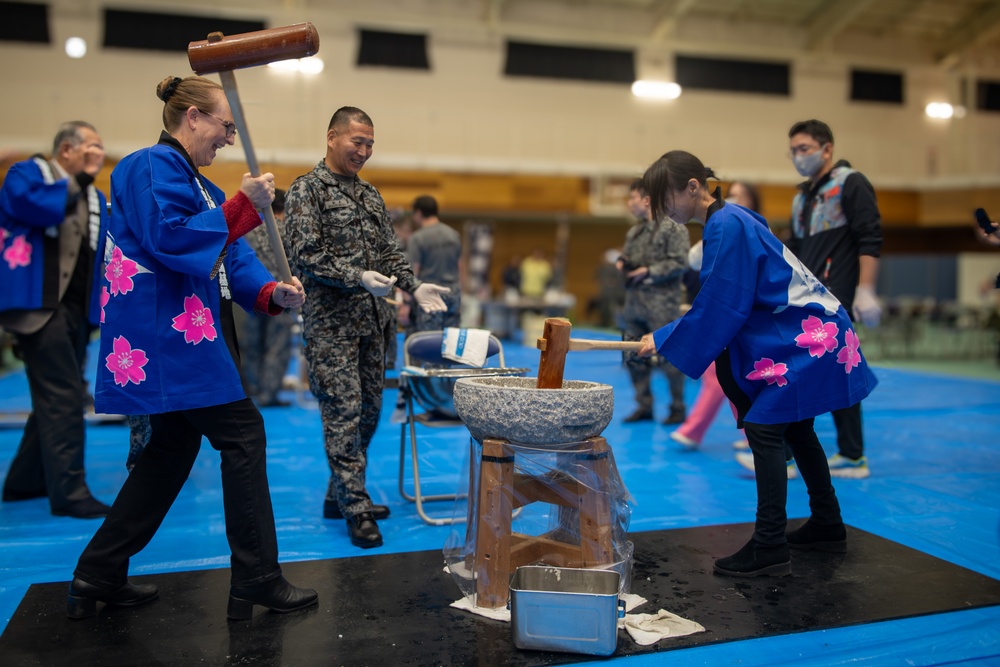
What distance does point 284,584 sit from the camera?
2.37 meters

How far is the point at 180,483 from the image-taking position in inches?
96.0

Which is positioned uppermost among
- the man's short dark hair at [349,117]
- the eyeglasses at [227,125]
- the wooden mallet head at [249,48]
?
the man's short dark hair at [349,117]

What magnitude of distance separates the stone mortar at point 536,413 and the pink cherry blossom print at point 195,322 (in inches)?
29.9

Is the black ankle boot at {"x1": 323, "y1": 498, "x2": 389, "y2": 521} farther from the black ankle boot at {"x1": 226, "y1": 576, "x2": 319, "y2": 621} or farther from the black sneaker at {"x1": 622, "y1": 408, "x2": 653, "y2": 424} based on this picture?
the black sneaker at {"x1": 622, "y1": 408, "x2": 653, "y2": 424}

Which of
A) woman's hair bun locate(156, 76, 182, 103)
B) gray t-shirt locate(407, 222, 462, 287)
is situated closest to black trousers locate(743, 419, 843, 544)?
woman's hair bun locate(156, 76, 182, 103)

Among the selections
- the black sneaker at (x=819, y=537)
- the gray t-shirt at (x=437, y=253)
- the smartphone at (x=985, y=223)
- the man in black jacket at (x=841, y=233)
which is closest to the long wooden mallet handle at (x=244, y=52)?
the black sneaker at (x=819, y=537)

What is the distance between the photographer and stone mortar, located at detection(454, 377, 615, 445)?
2391 millimetres

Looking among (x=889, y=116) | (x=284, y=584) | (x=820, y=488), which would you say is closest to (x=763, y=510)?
(x=820, y=488)

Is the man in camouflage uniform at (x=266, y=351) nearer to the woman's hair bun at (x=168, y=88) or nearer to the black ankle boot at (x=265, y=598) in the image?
the woman's hair bun at (x=168, y=88)

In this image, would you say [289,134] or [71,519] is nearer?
[71,519]

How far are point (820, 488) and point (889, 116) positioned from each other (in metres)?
18.7

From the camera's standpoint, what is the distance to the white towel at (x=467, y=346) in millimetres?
3717

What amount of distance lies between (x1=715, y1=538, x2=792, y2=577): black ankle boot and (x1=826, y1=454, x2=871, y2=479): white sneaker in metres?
1.67

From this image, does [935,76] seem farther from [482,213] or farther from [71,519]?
[71,519]
